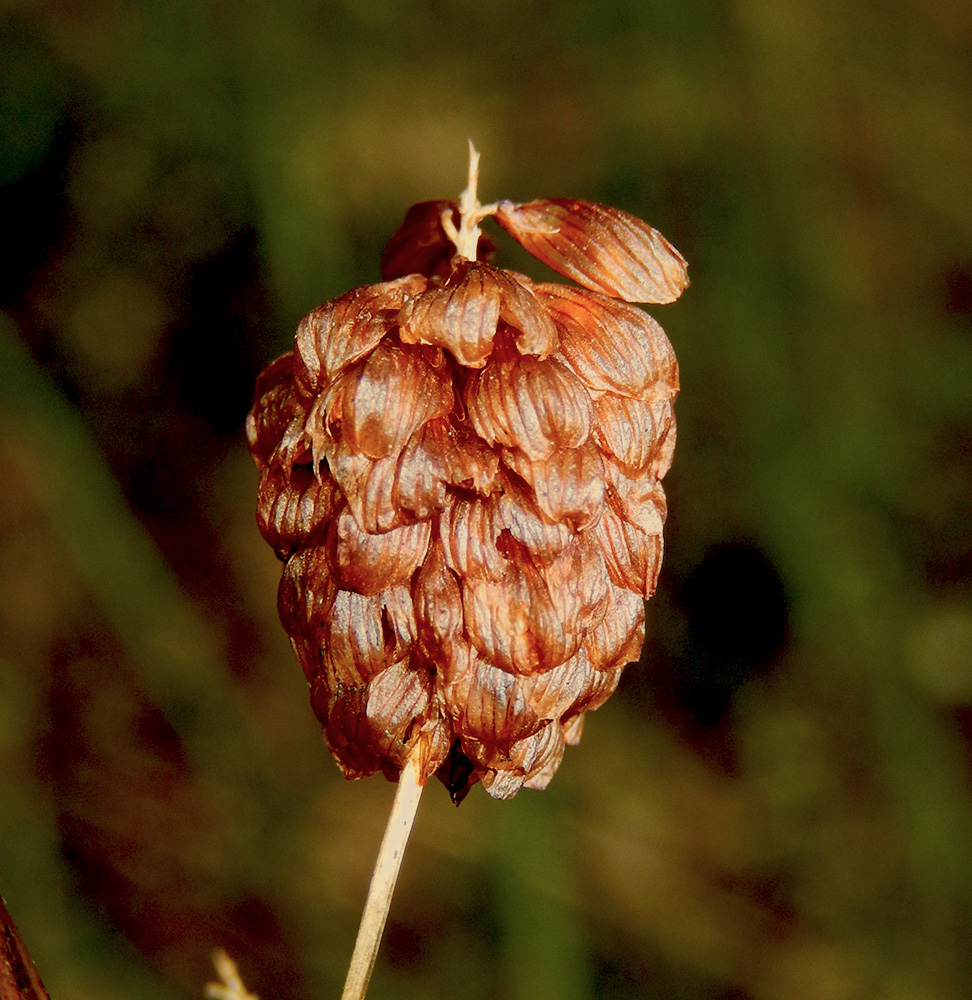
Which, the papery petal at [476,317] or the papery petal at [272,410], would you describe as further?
the papery petal at [272,410]

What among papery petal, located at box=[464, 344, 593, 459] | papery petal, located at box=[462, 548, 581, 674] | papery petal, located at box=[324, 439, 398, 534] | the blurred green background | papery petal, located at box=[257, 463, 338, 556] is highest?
papery petal, located at box=[464, 344, 593, 459]

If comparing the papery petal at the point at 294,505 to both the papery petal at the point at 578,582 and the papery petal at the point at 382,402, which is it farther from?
the papery petal at the point at 578,582

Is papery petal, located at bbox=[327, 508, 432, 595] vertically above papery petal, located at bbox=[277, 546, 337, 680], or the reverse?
papery petal, located at bbox=[327, 508, 432, 595]

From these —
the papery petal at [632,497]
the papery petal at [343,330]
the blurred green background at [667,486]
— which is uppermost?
the papery petal at [343,330]

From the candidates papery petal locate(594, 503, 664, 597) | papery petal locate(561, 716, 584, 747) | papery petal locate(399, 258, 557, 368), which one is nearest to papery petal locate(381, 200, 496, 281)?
papery petal locate(399, 258, 557, 368)

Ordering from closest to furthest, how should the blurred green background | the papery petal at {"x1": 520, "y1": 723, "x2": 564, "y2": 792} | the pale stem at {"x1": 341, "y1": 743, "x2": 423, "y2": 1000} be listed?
the pale stem at {"x1": 341, "y1": 743, "x2": 423, "y2": 1000}, the papery petal at {"x1": 520, "y1": 723, "x2": 564, "y2": 792}, the blurred green background

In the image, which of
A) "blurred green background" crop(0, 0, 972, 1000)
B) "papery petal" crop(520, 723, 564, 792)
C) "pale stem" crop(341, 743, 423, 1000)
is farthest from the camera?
"blurred green background" crop(0, 0, 972, 1000)

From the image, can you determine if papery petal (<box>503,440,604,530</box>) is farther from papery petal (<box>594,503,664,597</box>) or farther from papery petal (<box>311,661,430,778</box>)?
papery petal (<box>311,661,430,778</box>)

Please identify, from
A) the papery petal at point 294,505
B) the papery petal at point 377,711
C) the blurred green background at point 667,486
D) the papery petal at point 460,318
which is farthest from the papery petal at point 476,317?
the blurred green background at point 667,486

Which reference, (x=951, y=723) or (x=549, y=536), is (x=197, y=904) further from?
(x=549, y=536)
